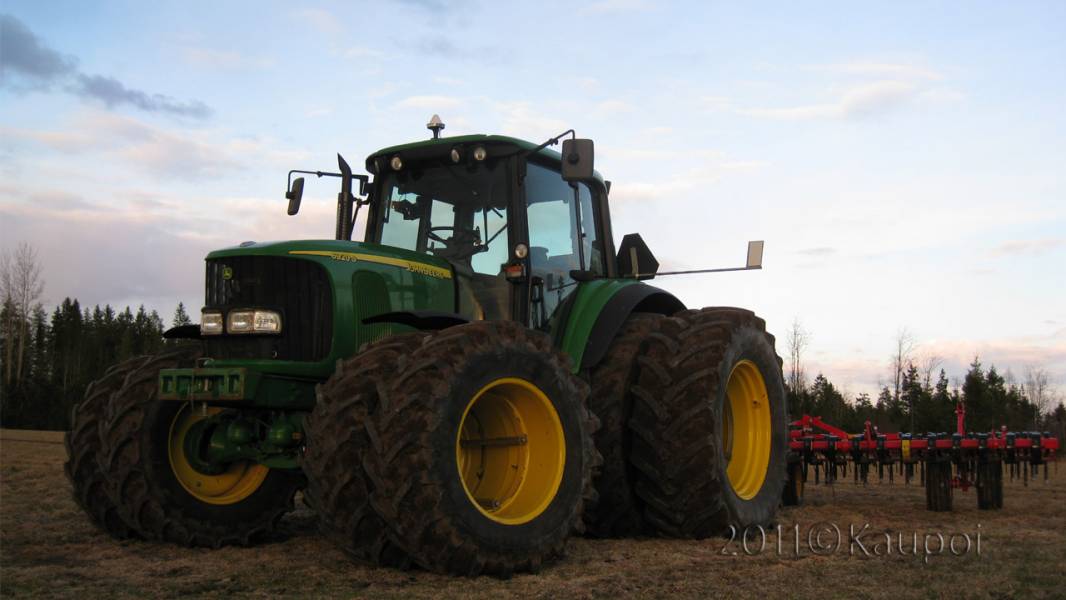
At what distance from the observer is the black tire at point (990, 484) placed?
907 centimetres

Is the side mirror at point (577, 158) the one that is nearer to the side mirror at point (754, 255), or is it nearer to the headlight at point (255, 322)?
the side mirror at point (754, 255)

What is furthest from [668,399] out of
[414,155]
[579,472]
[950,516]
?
[950,516]

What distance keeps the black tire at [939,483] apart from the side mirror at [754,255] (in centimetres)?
306

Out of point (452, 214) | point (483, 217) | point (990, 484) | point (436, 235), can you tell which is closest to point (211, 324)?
point (436, 235)

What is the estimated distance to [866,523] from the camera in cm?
775

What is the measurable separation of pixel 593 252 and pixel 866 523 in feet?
10.3

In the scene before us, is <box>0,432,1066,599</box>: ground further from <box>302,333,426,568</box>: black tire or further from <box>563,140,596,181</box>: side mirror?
<box>563,140,596,181</box>: side mirror

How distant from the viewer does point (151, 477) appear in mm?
6406

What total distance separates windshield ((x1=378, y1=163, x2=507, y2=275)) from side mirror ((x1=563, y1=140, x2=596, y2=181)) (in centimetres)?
86

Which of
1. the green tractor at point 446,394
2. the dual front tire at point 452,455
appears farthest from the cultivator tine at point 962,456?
the dual front tire at point 452,455

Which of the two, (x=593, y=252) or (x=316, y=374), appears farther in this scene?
(x=593, y=252)

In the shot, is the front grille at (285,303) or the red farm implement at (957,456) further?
the red farm implement at (957,456)

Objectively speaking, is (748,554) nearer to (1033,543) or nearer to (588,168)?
(1033,543)

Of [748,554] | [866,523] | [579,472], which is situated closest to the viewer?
[579,472]
